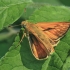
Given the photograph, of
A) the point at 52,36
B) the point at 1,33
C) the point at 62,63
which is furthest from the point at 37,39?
the point at 1,33

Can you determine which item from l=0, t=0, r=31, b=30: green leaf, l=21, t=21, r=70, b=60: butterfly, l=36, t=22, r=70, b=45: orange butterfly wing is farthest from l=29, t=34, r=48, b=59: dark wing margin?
l=0, t=0, r=31, b=30: green leaf

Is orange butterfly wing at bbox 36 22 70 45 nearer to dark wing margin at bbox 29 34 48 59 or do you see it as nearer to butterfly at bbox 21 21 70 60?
butterfly at bbox 21 21 70 60

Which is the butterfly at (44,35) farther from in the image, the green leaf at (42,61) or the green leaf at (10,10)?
the green leaf at (10,10)

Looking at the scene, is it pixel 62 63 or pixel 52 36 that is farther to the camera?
pixel 52 36

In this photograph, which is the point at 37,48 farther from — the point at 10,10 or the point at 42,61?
the point at 10,10

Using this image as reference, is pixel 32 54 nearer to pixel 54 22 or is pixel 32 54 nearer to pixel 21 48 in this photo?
pixel 21 48

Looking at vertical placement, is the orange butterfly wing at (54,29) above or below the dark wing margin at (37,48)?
above

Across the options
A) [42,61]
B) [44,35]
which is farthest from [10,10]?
[42,61]

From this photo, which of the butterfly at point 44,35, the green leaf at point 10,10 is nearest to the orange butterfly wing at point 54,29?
the butterfly at point 44,35
